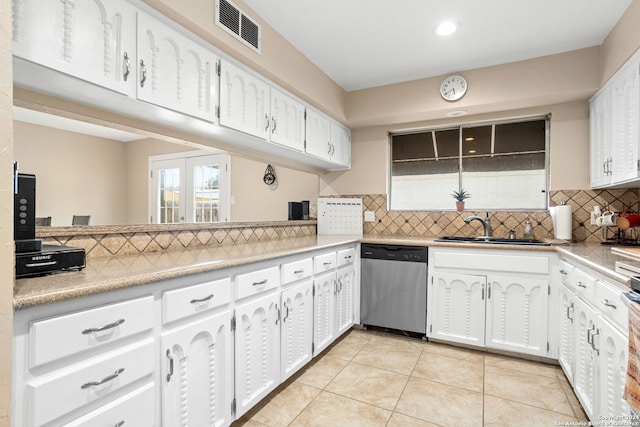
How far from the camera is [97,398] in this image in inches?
42.6

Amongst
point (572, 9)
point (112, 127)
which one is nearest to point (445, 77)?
point (572, 9)

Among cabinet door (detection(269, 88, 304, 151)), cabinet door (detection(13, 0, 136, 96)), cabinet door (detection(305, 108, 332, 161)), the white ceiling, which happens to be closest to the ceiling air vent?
the white ceiling

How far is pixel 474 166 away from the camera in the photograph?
11.3 feet

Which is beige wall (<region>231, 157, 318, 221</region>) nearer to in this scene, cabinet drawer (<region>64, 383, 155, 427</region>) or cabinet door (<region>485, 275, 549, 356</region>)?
cabinet drawer (<region>64, 383, 155, 427</region>)

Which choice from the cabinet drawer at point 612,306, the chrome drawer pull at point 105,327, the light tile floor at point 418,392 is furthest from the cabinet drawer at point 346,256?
the chrome drawer pull at point 105,327

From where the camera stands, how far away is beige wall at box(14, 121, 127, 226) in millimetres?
1461

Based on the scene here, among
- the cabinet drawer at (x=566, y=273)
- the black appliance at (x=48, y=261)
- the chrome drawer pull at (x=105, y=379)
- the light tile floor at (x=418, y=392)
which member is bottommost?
the light tile floor at (x=418, y=392)

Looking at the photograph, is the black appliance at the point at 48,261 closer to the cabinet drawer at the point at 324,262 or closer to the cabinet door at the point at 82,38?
the cabinet door at the point at 82,38

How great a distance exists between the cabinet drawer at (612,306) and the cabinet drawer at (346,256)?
166cm

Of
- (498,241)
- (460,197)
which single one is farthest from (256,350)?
(460,197)

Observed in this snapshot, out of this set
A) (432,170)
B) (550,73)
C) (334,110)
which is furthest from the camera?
(432,170)

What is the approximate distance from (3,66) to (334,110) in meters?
2.77

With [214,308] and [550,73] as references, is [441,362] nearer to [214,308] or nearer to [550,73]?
[214,308]

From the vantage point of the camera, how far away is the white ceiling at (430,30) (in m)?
2.15
